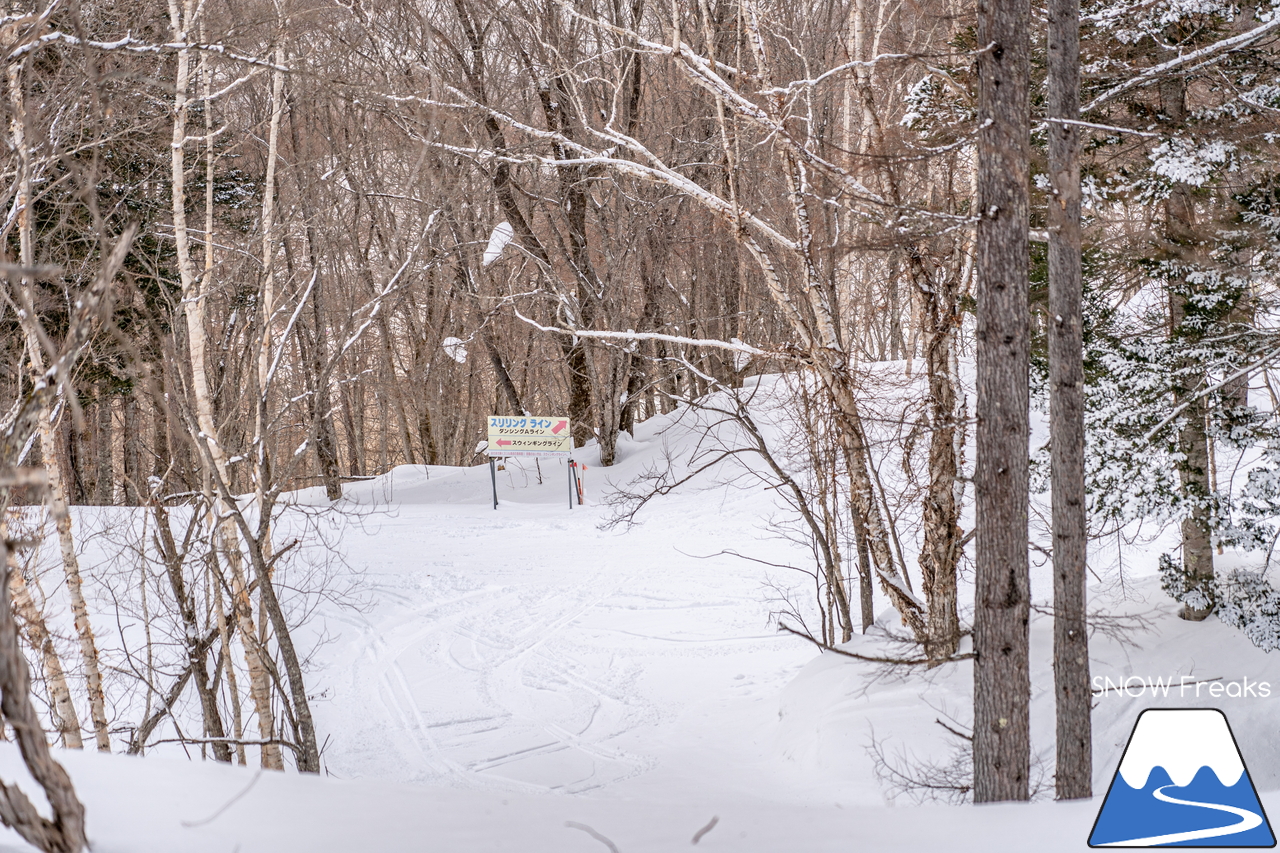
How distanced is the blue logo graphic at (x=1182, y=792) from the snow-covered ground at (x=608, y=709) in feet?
0.35

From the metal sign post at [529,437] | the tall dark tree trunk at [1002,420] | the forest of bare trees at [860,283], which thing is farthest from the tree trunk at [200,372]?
the metal sign post at [529,437]

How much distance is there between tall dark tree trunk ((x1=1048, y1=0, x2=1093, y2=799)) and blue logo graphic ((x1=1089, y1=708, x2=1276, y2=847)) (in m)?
3.49

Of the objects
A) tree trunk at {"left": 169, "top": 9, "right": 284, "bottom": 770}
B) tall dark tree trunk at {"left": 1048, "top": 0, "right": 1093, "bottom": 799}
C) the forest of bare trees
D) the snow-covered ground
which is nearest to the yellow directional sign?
the snow-covered ground

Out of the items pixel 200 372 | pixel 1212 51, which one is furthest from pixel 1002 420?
pixel 200 372

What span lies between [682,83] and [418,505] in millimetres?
11199

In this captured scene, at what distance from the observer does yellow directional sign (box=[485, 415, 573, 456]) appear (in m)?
18.7

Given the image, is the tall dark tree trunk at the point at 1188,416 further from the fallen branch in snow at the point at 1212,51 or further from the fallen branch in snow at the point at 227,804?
the fallen branch in snow at the point at 227,804

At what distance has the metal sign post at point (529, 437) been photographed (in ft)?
61.3

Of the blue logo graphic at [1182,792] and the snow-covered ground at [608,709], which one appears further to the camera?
the blue logo graphic at [1182,792]

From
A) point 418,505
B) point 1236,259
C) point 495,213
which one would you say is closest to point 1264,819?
point 1236,259

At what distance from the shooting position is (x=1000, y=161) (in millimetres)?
5266

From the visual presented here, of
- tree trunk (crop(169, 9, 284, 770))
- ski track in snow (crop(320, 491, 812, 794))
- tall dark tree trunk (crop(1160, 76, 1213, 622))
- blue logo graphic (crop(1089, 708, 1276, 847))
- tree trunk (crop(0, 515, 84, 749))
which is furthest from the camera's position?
ski track in snow (crop(320, 491, 812, 794))

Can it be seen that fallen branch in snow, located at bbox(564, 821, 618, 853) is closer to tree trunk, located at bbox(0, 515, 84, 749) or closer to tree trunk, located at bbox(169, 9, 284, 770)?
tree trunk, located at bbox(169, 9, 284, 770)
